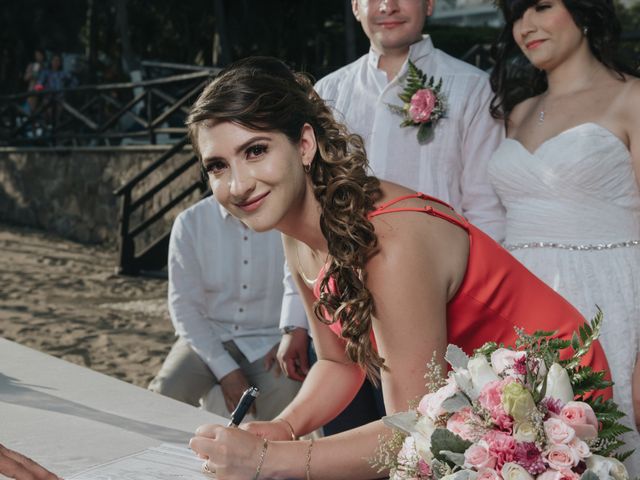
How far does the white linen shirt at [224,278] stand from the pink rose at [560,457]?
269 cm

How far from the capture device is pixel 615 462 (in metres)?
1.28

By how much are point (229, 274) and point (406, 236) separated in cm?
229

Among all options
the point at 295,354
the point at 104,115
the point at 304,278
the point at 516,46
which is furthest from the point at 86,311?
the point at 104,115

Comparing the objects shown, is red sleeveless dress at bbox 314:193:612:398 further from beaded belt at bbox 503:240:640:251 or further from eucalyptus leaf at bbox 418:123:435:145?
eucalyptus leaf at bbox 418:123:435:145

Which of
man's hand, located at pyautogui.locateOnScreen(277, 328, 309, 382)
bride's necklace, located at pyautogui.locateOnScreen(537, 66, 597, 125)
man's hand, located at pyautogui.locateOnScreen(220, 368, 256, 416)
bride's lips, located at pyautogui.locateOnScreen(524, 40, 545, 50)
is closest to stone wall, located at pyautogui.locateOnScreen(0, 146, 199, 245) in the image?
man's hand, located at pyautogui.locateOnScreen(220, 368, 256, 416)

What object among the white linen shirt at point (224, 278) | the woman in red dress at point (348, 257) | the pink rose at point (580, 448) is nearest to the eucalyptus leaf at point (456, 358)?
the pink rose at point (580, 448)

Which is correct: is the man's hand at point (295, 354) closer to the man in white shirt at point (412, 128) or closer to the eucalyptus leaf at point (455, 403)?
the man in white shirt at point (412, 128)

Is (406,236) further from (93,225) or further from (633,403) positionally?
(93,225)

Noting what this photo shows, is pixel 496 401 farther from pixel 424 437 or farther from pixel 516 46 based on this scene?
pixel 516 46

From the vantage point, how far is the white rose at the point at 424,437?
1.35 m

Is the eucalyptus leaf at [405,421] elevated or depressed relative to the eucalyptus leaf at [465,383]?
depressed

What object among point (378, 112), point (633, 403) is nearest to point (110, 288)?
point (378, 112)

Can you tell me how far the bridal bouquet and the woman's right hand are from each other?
0.60m

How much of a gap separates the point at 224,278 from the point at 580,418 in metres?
2.83
